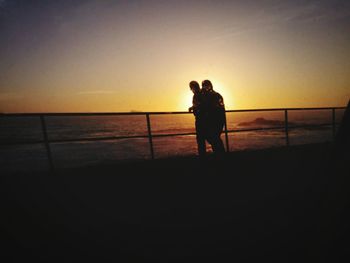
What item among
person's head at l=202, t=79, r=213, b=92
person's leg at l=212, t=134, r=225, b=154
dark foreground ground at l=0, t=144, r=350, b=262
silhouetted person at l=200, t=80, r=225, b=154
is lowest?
dark foreground ground at l=0, t=144, r=350, b=262

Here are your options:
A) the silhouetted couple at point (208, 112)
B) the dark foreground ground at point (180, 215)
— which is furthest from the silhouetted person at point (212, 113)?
the dark foreground ground at point (180, 215)

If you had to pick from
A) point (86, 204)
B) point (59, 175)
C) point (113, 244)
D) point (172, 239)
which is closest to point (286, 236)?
point (172, 239)

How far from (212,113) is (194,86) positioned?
561 mm

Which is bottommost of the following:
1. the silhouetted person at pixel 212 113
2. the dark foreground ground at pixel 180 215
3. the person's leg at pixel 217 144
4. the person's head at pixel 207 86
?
the dark foreground ground at pixel 180 215

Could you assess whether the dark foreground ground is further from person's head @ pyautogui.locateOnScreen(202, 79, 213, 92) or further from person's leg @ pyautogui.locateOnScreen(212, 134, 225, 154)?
person's head @ pyautogui.locateOnScreen(202, 79, 213, 92)

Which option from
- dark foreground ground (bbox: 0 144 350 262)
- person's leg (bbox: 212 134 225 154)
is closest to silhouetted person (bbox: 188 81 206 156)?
person's leg (bbox: 212 134 225 154)

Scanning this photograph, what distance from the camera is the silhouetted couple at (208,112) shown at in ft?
13.3

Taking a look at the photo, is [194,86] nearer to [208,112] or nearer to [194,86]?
[194,86]

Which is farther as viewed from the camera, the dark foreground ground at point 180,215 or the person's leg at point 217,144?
the person's leg at point 217,144

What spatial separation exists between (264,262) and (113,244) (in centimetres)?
109

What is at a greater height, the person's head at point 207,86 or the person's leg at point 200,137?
the person's head at point 207,86

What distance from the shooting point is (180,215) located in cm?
225

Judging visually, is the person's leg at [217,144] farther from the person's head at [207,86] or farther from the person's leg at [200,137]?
the person's head at [207,86]

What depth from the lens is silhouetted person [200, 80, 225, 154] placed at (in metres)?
4.05
